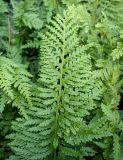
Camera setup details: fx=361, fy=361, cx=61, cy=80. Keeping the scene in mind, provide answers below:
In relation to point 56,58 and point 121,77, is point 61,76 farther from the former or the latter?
point 121,77

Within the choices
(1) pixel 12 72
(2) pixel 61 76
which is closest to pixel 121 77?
(2) pixel 61 76

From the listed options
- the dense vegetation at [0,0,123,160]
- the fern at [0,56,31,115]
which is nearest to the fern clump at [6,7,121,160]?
the dense vegetation at [0,0,123,160]

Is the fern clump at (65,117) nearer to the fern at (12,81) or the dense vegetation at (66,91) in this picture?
the dense vegetation at (66,91)

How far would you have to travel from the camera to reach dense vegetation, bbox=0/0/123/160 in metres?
2.44

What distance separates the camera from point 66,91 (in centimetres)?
245

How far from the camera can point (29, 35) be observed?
3.25 metres

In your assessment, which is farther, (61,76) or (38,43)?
(38,43)

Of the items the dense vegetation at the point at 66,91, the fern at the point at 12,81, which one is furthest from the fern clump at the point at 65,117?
the fern at the point at 12,81

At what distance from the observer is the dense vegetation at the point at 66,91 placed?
2438 millimetres

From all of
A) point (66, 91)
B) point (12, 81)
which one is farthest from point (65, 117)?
point (12, 81)

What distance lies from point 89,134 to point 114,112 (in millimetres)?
258

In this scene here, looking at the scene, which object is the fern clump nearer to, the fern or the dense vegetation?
the dense vegetation

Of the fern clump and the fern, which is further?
the fern

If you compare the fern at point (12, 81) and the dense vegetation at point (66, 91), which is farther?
the fern at point (12, 81)
